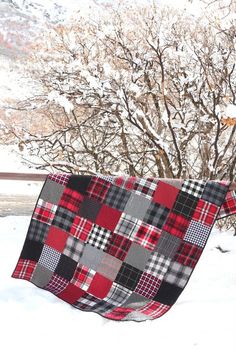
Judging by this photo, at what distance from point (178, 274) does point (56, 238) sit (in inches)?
21.9

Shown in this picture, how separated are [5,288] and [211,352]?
1032 millimetres

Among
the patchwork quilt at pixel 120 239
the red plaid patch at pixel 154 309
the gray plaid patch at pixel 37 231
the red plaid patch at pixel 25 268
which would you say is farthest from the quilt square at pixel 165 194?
the red plaid patch at pixel 25 268

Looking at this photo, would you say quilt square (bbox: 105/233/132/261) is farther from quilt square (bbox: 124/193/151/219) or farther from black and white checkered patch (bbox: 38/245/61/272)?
black and white checkered patch (bbox: 38/245/61/272)

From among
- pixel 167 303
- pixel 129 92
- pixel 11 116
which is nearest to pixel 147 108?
pixel 129 92

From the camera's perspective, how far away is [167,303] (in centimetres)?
208

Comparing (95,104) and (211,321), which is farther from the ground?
(95,104)

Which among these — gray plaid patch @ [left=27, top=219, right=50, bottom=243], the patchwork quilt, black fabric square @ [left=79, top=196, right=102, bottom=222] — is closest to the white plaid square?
the patchwork quilt

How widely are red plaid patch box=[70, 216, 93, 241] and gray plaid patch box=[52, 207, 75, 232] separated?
0.02 metres

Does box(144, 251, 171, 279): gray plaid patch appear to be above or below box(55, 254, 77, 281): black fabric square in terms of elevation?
above

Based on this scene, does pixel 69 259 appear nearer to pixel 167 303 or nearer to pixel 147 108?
pixel 167 303

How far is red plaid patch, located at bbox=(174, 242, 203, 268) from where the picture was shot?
207 centimetres

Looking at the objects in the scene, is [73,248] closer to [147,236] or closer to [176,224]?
[147,236]

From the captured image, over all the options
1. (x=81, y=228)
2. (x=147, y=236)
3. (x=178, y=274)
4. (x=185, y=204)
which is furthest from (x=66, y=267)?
(x=185, y=204)

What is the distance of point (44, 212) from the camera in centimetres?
222
